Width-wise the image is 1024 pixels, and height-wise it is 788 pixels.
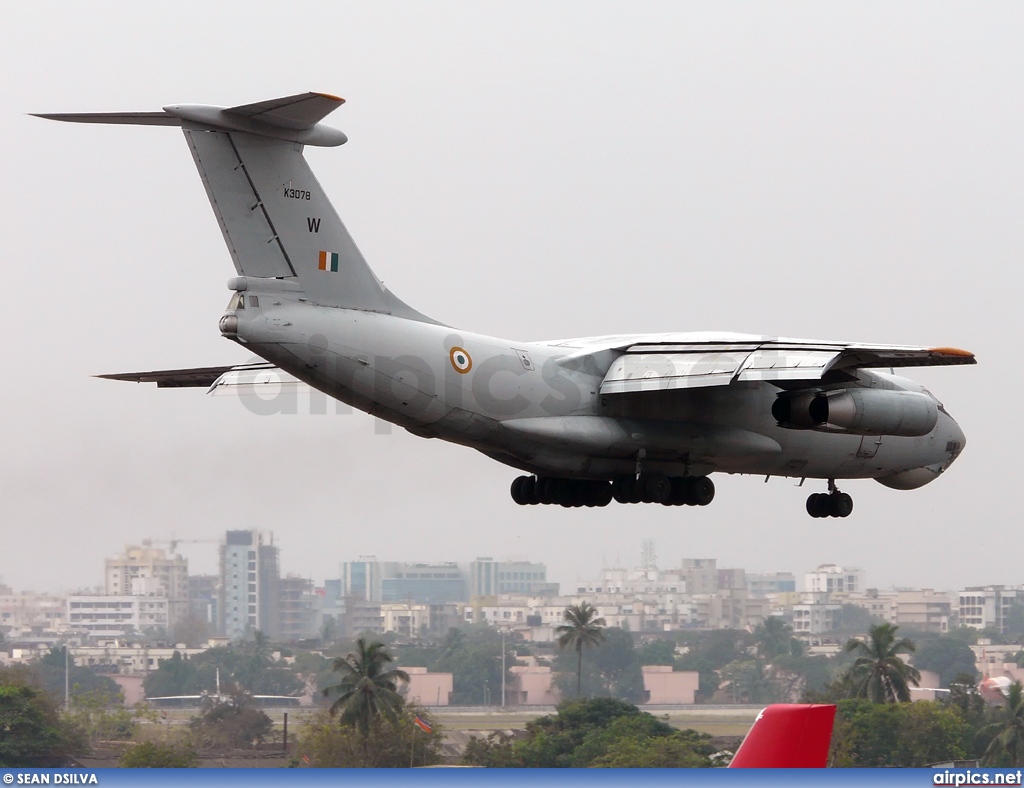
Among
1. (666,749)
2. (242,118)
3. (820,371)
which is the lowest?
→ (666,749)

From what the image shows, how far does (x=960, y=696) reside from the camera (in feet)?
119

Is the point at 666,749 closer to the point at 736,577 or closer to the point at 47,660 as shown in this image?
the point at 736,577

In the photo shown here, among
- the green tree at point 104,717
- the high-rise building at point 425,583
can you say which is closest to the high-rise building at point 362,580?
the high-rise building at point 425,583

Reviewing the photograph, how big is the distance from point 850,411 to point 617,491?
257 cm

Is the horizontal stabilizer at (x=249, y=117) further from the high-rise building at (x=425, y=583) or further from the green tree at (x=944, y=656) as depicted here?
the green tree at (x=944, y=656)

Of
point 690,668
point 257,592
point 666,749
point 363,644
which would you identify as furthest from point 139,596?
point 666,749

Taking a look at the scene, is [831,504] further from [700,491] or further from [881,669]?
[881,669]

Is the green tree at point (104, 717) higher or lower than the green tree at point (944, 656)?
lower

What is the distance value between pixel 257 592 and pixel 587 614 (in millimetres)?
14091

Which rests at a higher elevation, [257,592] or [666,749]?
[257,592]

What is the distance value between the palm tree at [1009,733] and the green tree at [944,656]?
304 cm

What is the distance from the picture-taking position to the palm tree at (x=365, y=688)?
33.3 meters

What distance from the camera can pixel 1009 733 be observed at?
34.9m
